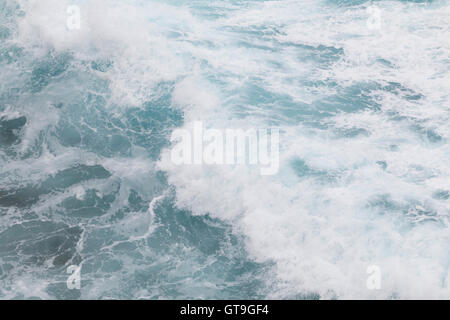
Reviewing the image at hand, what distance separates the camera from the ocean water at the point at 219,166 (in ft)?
42.5

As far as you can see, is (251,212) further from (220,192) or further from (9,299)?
(9,299)

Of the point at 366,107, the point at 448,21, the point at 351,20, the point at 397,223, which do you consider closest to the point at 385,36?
the point at 351,20

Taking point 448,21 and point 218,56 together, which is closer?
point 218,56

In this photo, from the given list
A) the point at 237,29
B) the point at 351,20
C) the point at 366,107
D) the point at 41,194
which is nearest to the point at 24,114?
the point at 41,194

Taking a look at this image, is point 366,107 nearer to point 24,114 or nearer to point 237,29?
point 237,29

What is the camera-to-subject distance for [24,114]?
1820cm

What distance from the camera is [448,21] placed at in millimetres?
24031

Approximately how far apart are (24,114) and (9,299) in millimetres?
8755

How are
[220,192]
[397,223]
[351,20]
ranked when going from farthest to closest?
[351,20]
[220,192]
[397,223]

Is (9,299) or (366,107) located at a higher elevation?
(366,107)

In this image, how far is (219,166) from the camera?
16.1 metres

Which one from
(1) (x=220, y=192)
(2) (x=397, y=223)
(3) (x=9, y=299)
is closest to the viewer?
(3) (x=9, y=299)

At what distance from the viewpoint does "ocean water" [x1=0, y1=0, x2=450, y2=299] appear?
12953 millimetres

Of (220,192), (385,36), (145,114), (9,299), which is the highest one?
(385,36)
